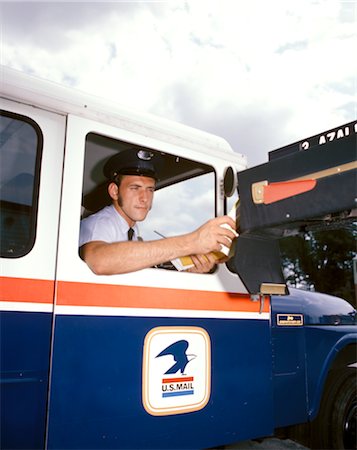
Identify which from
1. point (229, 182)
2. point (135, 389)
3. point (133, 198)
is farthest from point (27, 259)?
point (229, 182)

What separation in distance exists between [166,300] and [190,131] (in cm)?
107

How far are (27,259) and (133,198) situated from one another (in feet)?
3.49

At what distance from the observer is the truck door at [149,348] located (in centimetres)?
191

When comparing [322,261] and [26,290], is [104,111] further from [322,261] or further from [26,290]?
[322,261]

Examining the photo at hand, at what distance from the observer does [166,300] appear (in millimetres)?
2217

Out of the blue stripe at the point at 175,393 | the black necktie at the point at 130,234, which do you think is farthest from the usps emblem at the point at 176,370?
the black necktie at the point at 130,234

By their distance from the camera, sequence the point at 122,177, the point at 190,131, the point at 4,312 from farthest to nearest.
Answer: the point at 122,177 < the point at 190,131 < the point at 4,312

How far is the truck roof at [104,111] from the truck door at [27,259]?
6cm

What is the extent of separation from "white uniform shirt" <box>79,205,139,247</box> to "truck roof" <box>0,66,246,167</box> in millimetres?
550

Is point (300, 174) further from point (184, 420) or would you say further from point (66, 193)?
point (184, 420)

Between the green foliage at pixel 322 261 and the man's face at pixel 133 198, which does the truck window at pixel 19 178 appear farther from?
the green foliage at pixel 322 261

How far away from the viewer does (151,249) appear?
2227 millimetres

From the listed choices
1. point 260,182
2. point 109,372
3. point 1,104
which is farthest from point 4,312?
point 260,182

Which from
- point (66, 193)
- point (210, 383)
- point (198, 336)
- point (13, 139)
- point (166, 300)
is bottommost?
point (210, 383)
